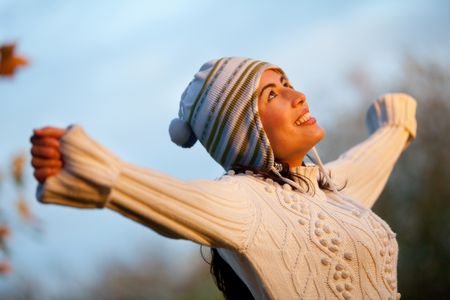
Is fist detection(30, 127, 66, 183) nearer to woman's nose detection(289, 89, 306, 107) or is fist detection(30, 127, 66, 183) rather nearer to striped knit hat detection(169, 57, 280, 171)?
striped knit hat detection(169, 57, 280, 171)

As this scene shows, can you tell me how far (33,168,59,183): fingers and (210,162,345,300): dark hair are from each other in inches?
26.5

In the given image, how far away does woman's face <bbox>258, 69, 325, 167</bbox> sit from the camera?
201 centimetres

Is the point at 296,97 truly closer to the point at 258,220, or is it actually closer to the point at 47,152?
the point at 258,220

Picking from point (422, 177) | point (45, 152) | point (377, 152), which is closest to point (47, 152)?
point (45, 152)

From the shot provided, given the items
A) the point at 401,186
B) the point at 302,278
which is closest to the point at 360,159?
the point at 302,278

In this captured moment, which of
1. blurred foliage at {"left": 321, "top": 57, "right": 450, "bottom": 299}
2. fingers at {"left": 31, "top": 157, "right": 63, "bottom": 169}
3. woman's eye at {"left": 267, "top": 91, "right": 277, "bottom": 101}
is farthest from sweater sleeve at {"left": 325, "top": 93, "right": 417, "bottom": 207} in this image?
blurred foliage at {"left": 321, "top": 57, "right": 450, "bottom": 299}

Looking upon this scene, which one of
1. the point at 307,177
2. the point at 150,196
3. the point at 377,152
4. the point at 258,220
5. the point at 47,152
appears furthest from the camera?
the point at 377,152

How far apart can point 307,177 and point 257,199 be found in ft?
0.84

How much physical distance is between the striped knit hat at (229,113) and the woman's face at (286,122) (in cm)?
4

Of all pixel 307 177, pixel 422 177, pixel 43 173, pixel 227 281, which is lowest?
pixel 422 177

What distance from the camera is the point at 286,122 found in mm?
2014

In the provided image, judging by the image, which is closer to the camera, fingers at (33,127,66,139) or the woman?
fingers at (33,127,66,139)

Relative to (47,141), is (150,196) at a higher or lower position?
lower

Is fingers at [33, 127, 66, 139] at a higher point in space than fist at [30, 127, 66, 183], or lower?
higher
